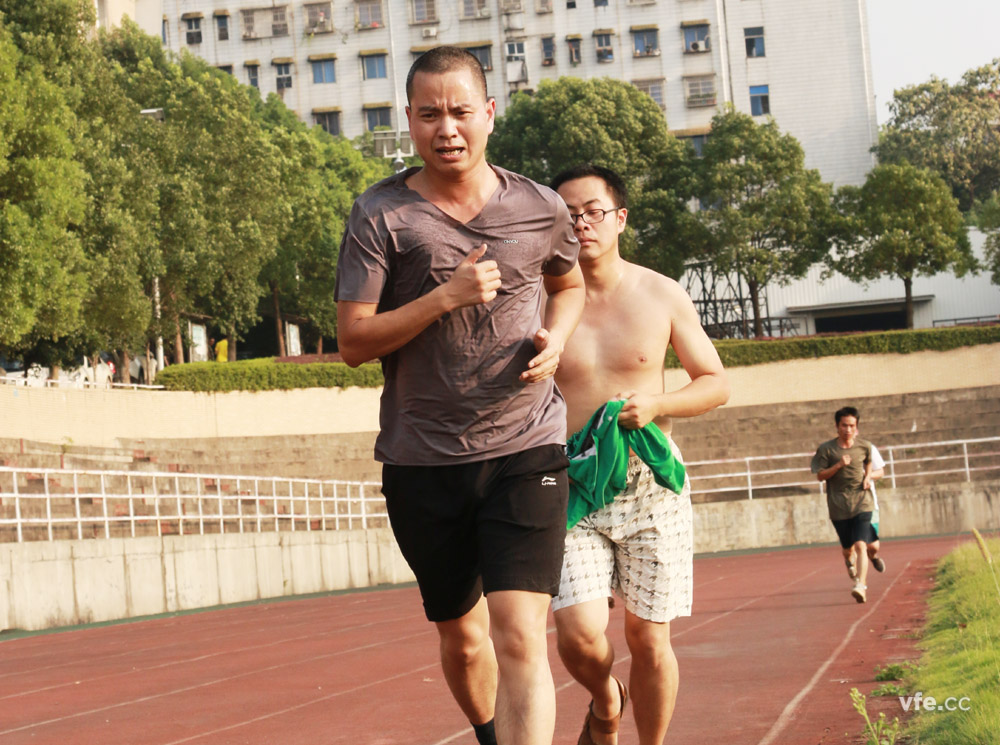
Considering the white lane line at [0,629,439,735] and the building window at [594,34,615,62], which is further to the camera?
the building window at [594,34,615,62]

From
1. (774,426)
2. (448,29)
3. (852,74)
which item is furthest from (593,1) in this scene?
(774,426)

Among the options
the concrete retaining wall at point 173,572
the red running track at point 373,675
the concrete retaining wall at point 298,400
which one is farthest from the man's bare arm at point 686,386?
the concrete retaining wall at point 298,400

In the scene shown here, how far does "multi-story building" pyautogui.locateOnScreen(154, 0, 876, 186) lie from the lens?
64875 millimetres

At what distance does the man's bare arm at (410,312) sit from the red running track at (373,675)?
284 centimetres

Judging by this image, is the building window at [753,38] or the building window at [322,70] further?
the building window at [322,70]

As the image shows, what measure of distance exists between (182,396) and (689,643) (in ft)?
85.5

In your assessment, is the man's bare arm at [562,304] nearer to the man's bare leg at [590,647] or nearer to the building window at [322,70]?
the man's bare leg at [590,647]

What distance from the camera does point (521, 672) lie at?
3826 millimetres

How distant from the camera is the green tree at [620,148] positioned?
48.2 m

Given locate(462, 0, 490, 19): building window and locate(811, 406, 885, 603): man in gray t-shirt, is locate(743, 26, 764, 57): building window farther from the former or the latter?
locate(811, 406, 885, 603): man in gray t-shirt

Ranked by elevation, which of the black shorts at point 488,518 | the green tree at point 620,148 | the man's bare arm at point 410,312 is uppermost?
the green tree at point 620,148

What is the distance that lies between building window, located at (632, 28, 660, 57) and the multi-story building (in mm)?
48

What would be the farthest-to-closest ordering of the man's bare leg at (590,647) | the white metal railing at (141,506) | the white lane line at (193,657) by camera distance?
the white metal railing at (141,506)
the white lane line at (193,657)
the man's bare leg at (590,647)

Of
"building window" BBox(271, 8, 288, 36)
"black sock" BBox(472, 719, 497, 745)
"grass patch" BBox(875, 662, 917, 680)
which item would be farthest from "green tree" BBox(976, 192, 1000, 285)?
"black sock" BBox(472, 719, 497, 745)
